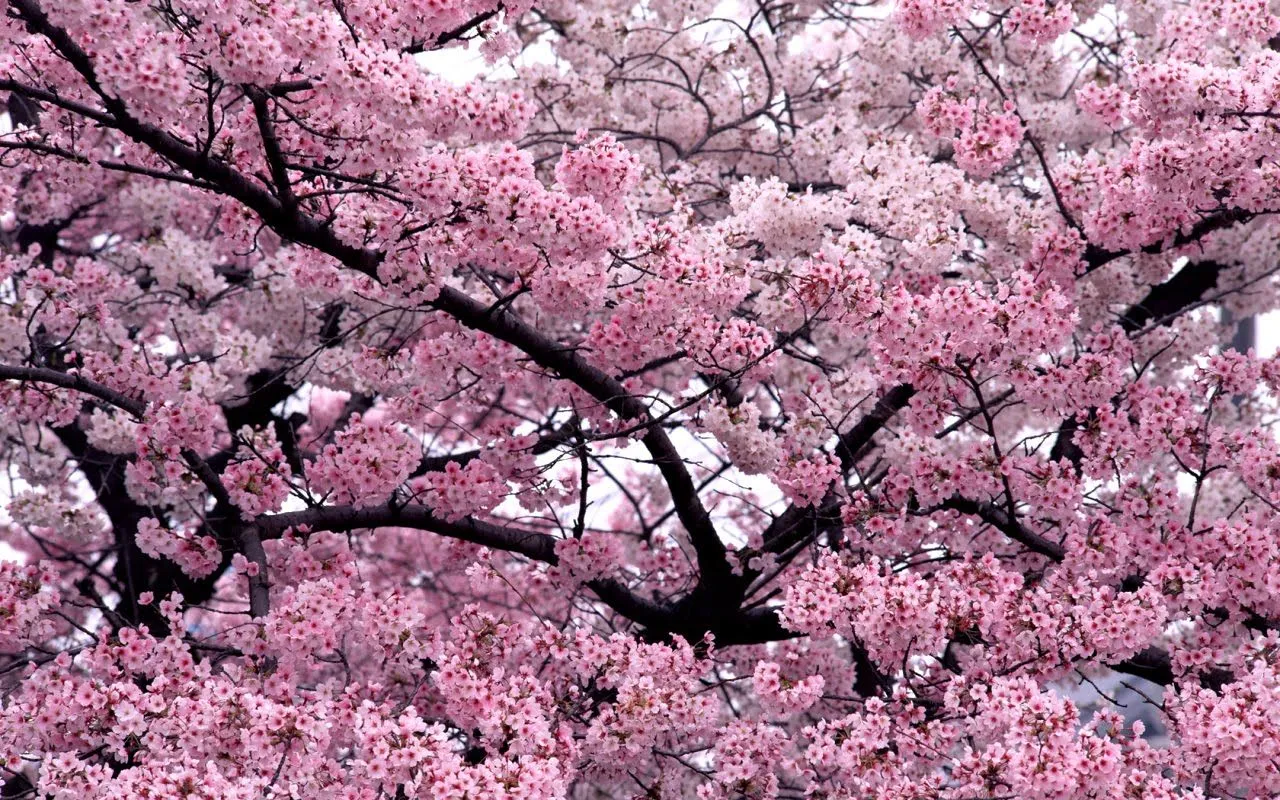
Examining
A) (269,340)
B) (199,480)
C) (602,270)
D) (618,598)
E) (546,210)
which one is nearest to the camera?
(546,210)

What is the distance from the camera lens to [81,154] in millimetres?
5383

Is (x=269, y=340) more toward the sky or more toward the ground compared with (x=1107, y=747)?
more toward the sky

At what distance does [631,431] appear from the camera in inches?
217

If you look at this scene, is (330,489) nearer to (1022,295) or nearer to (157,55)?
(157,55)

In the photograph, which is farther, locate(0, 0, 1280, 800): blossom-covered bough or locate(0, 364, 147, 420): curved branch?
locate(0, 364, 147, 420): curved branch

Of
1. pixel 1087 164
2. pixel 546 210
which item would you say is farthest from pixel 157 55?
pixel 1087 164

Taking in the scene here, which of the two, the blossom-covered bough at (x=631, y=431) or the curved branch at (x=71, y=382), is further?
the curved branch at (x=71, y=382)

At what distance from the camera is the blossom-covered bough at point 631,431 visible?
190 inches

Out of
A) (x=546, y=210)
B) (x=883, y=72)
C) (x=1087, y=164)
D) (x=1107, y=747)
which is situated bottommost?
(x=1107, y=747)

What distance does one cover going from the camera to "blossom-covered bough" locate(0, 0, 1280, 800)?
15.8 feet

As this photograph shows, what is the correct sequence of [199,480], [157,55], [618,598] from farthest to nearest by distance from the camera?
[618,598], [199,480], [157,55]

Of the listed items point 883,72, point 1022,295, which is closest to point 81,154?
point 1022,295

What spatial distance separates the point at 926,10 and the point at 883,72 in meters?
2.13

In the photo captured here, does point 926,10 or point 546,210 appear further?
point 926,10
